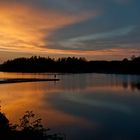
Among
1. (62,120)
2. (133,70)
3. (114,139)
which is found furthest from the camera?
(133,70)

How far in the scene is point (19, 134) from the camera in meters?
10.5

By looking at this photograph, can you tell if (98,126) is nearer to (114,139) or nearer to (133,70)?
(114,139)

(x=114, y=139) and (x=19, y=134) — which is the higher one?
(x=19, y=134)

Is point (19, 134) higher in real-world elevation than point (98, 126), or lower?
higher

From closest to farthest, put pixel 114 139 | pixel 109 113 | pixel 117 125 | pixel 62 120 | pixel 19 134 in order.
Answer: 1. pixel 19 134
2. pixel 114 139
3. pixel 117 125
4. pixel 62 120
5. pixel 109 113

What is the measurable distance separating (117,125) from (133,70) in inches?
7088

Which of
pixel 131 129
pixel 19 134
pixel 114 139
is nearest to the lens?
pixel 19 134

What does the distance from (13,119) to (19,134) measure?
15.1 metres

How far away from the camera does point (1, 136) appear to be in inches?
387

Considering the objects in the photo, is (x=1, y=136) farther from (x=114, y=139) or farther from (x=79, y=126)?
(x=79, y=126)

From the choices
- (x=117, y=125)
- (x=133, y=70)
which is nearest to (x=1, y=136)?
(x=117, y=125)

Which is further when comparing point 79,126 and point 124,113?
point 124,113

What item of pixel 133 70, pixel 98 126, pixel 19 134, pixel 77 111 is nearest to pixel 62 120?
pixel 98 126

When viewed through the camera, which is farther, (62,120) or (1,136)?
(62,120)
